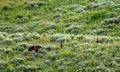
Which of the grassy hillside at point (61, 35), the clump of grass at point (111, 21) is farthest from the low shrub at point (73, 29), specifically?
the clump of grass at point (111, 21)

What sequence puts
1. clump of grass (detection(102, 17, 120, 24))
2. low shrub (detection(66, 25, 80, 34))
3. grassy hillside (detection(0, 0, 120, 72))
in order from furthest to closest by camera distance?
1. clump of grass (detection(102, 17, 120, 24))
2. low shrub (detection(66, 25, 80, 34))
3. grassy hillside (detection(0, 0, 120, 72))

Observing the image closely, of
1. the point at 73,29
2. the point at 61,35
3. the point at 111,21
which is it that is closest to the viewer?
the point at 61,35

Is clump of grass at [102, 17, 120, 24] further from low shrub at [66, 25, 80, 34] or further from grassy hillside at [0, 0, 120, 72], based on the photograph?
low shrub at [66, 25, 80, 34]

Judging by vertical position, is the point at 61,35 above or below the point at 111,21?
above

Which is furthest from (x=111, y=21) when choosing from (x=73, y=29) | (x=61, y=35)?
(x=61, y=35)

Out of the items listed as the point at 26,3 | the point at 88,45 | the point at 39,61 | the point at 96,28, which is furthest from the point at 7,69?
the point at 26,3

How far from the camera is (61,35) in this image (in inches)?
803

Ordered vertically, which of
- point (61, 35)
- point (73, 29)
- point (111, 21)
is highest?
point (61, 35)

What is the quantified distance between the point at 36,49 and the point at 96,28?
26.7 feet

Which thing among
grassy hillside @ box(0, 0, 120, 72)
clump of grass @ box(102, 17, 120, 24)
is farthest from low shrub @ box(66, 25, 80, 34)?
clump of grass @ box(102, 17, 120, 24)

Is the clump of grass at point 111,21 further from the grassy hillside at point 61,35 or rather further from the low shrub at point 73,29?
the low shrub at point 73,29

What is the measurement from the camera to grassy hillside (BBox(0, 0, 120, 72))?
14.8 m

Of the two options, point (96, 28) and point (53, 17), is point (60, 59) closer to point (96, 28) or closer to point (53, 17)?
point (96, 28)

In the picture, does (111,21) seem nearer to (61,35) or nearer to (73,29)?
(73,29)
